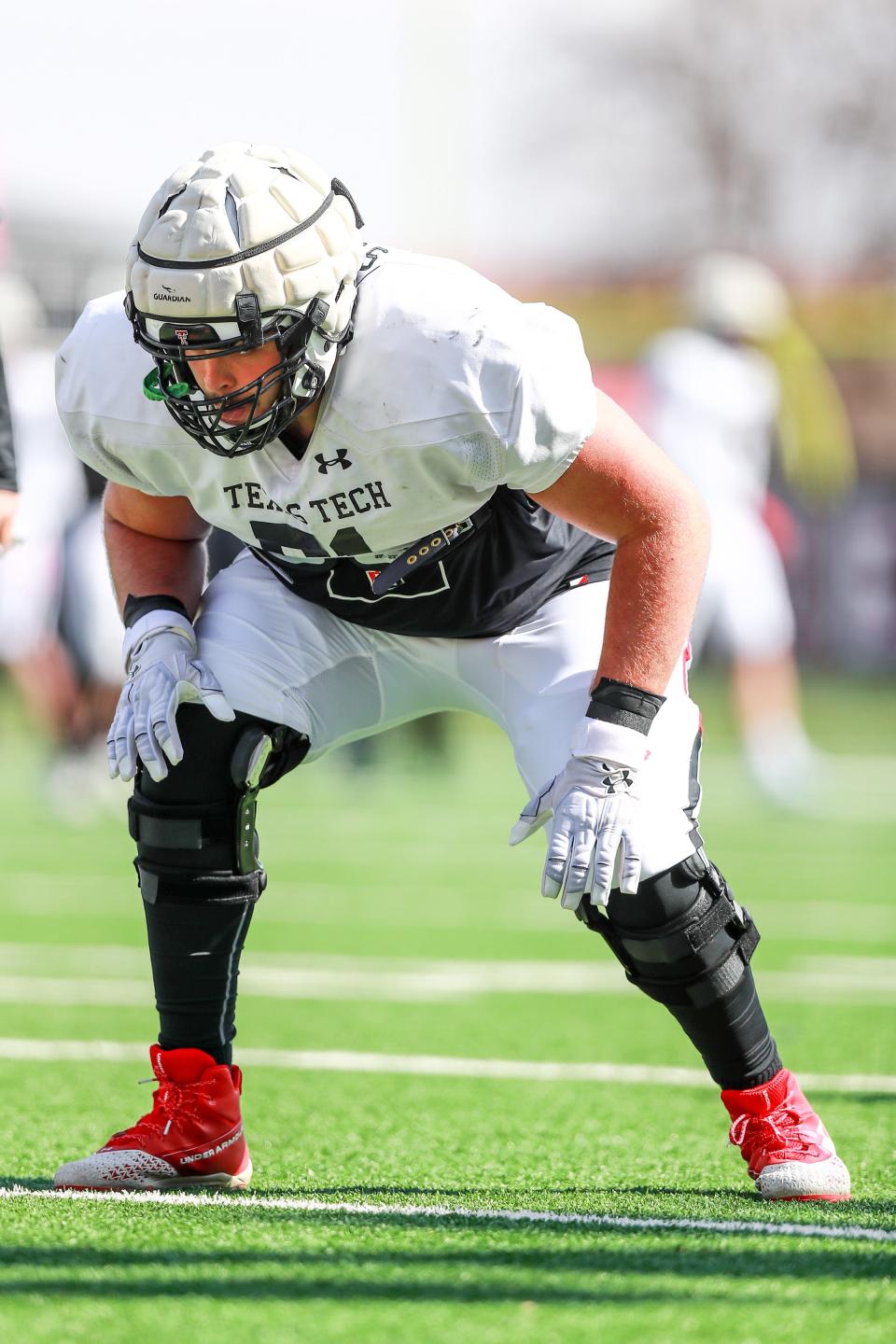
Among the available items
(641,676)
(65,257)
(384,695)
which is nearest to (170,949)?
(384,695)

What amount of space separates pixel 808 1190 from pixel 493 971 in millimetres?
2782

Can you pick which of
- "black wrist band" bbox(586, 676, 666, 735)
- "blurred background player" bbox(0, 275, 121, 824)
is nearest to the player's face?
"black wrist band" bbox(586, 676, 666, 735)

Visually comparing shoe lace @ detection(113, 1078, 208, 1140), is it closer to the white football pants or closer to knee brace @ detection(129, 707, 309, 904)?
knee brace @ detection(129, 707, 309, 904)

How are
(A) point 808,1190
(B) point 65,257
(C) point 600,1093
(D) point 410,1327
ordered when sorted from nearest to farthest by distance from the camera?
(D) point 410,1327 < (A) point 808,1190 < (C) point 600,1093 < (B) point 65,257

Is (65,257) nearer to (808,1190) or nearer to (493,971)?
(493,971)

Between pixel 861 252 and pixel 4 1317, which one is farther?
pixel 861 252

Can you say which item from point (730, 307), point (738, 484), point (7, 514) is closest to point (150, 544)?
point (7, 514)

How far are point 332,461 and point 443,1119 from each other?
1417 millimetres

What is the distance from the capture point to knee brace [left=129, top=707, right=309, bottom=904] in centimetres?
303

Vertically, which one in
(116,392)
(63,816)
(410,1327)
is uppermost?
(116,392)

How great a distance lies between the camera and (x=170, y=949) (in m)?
3.10

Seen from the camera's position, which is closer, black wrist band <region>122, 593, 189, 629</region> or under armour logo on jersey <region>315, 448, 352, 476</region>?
under armour logo on jersey <region>315, 448, 352, 476</region>

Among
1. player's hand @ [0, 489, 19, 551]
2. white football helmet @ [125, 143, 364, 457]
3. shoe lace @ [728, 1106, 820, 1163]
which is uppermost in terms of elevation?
white football helmet @ [125, 143, 364, 457]

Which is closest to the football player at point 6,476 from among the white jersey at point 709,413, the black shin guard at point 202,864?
the black shin guard at point 202,864
